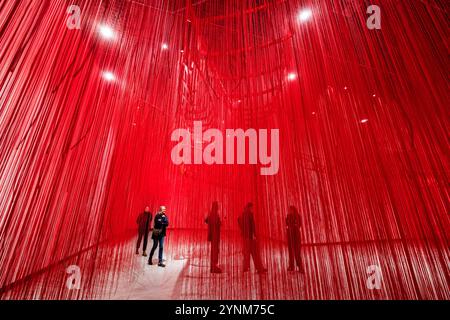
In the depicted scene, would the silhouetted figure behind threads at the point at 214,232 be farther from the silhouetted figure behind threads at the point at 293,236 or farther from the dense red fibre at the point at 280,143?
the silhouetted figure behind threads at the point at 293,236

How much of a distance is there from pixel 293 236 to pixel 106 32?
1.50 meters

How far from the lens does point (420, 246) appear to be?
898mm

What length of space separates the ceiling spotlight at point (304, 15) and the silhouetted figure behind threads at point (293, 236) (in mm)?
1084

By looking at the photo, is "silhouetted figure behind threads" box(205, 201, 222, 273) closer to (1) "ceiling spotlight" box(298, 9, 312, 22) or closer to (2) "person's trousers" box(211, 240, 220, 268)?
(2) "person's trousers" box(211, 240, 220, 268)

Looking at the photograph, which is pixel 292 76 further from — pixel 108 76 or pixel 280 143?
pixel 108 76

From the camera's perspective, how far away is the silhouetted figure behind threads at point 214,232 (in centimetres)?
120

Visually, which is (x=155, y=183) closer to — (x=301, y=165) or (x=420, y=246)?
(x=301, y=165)

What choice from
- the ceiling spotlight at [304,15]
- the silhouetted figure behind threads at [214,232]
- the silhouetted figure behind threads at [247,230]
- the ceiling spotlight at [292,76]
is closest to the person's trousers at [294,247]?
the silhouetted figure behind threads at [247,230]

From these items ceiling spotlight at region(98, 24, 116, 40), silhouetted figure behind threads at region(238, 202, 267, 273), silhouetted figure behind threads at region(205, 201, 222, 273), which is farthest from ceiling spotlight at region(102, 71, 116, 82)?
silhouetted figure behind threads at region(238, 202, 267, 273)

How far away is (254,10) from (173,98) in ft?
2.52

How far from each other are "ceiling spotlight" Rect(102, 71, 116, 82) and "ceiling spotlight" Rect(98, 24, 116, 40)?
164 millimetres

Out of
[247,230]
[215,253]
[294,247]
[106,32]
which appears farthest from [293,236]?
[106,32]

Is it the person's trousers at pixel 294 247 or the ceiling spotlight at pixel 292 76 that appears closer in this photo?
the person's trousers at pixel 294 247
